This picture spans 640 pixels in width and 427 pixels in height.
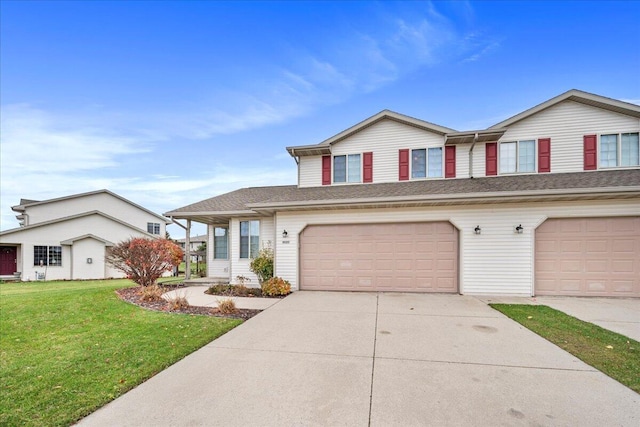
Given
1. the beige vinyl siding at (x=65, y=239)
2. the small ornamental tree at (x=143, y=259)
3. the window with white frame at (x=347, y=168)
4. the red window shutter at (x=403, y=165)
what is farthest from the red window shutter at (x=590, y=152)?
the beige vinyl siding at (x=65, y=239)

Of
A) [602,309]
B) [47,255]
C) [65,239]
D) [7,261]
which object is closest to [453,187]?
[602,309]

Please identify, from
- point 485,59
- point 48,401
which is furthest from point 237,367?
point 485,59

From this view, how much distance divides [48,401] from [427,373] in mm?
4221

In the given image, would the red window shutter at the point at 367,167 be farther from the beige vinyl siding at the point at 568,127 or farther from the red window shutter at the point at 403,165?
the beige vinyl siding at the point at 568,127

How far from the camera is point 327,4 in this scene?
10.8 m

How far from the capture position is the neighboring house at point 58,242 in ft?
59.4

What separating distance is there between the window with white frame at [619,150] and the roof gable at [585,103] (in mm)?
801

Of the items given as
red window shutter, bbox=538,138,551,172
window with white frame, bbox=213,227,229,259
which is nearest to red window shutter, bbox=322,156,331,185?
window with white frame, bbox=213,227,229,259

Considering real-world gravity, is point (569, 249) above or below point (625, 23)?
below

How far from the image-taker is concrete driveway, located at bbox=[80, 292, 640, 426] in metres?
2.60

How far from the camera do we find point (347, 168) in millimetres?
11320

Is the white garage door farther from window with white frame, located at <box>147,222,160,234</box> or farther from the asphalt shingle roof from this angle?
window with white frame, located at <box>147,222,160,234</box>

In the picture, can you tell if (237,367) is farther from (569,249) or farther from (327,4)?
(327,4)

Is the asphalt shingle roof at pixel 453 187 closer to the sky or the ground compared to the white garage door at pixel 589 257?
closer to the sky
